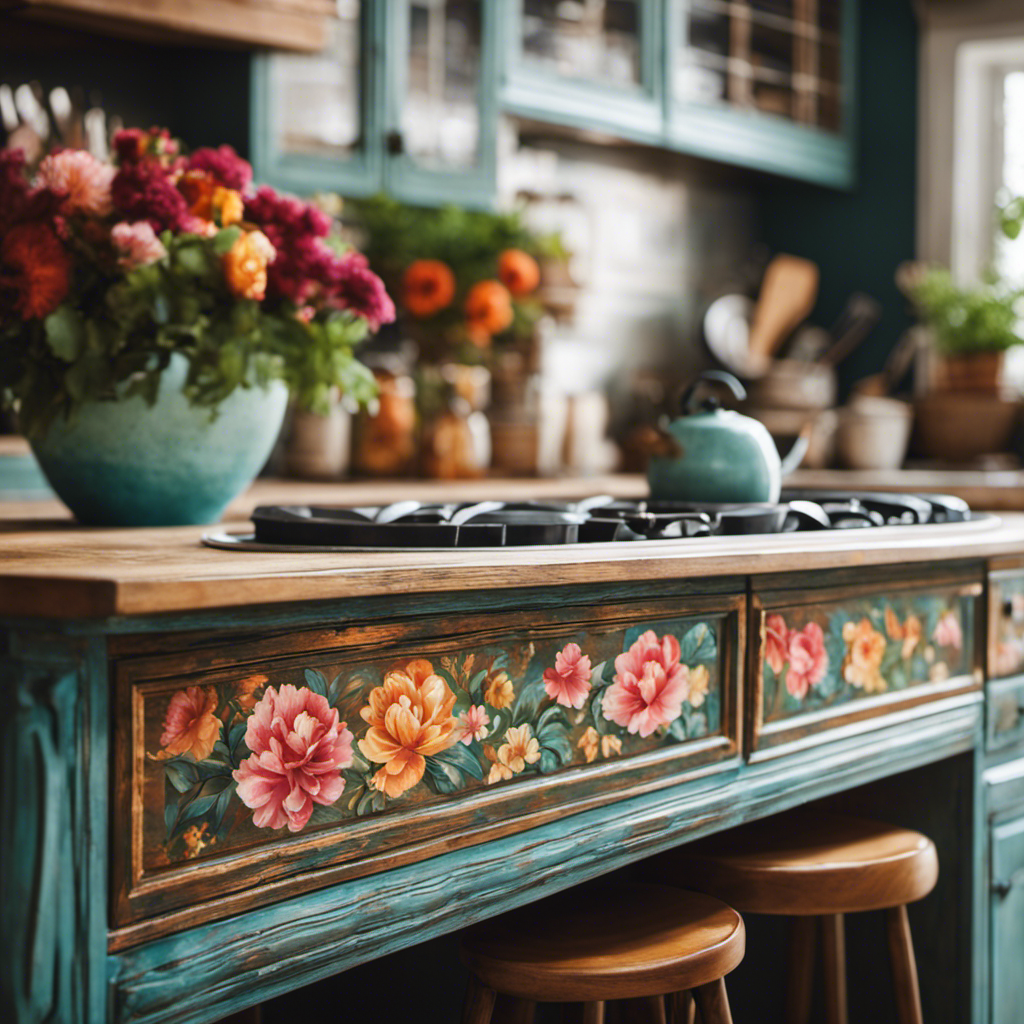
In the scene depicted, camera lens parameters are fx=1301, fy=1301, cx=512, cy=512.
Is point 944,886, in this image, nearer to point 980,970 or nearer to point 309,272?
point 980,970

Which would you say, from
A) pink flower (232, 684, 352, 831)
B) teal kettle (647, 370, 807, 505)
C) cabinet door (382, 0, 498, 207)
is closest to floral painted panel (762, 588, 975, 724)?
teal kettle (647, 370, 807, 505)

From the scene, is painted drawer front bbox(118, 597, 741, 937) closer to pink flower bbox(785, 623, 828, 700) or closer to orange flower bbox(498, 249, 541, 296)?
pink flower bbox(785, 623, 828, 700)

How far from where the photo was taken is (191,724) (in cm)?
91

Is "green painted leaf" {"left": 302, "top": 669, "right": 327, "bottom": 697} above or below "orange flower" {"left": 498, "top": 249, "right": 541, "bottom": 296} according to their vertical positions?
below

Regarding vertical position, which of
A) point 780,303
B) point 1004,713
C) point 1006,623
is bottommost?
point 1004,713

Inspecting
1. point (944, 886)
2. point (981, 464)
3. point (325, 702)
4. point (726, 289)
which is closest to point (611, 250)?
point (726, 289)

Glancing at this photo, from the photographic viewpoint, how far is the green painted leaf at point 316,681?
0.98m

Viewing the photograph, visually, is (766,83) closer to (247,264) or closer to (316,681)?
(247,264)

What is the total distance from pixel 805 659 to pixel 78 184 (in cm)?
98

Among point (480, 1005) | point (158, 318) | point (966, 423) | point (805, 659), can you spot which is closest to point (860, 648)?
point (805, 659)

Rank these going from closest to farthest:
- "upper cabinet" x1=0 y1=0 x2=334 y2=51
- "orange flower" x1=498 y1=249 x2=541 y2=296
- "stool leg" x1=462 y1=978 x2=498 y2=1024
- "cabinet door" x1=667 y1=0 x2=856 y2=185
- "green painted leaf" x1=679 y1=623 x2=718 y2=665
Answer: "stool leg" x1=462 y1=978 x2=498 y2=1024 → "green painted leaf" x1=679 y1=623 x2=718 y2=665 → "upper cabinet" x1=0 y1=0 x2=334 y2=51 → "orange flower" x1=498 y1=249 x2=541 y2=296 → "cabinet door" x1=667 y1=0 x2=856 y2=185

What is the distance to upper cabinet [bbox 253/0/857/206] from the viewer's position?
8.35 ft

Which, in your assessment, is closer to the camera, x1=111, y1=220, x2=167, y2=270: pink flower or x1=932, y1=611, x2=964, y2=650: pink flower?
x1=111, y1=220, x2=167, y2=270: pink flower

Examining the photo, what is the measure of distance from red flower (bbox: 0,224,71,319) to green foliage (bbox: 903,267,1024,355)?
2.62 metres
